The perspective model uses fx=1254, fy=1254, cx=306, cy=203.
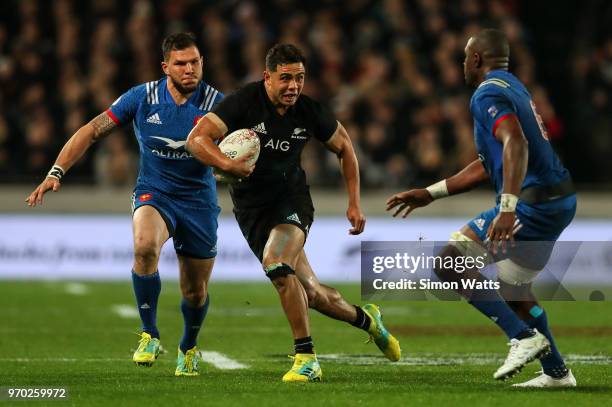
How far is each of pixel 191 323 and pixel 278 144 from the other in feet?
4.71

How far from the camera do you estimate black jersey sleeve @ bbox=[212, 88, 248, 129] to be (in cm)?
797

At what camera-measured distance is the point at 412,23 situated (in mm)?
19703

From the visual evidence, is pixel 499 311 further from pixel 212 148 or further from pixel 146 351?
pixel 146 351

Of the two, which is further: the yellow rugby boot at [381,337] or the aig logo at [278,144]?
the yellow rugby boot at [381,337]

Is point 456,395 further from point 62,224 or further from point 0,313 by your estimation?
point 62,224

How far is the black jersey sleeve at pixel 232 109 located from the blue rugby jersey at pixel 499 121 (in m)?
1.54

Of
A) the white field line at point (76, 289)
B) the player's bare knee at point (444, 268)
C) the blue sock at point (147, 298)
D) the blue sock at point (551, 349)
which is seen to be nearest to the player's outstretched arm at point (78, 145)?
the blue sock at point (147, 298)

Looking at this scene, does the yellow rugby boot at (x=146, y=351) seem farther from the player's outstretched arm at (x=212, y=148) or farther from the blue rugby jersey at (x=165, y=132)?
the player's outstretched arm at (x=212, y=148)

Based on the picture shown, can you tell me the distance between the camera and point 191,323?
28.5 feet

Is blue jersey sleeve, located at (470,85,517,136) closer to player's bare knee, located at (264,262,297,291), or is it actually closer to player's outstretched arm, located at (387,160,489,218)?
player's outstretched arm, located at (387,160,489,218)

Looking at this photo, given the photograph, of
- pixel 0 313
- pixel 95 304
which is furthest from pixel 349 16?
pixel 0 313

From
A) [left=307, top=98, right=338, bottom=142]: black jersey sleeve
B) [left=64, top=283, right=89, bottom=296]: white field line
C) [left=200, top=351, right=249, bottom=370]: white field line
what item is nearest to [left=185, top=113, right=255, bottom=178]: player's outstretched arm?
[left=307, top=98, right=338, bottom=142]: black jersey sleeve

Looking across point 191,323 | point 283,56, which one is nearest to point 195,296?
point 191,323

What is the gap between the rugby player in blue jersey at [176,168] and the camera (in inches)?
339
